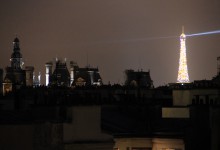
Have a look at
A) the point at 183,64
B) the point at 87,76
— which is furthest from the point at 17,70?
the point at 183,64

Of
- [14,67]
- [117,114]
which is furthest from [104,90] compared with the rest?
[14,67]

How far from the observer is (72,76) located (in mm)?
124938

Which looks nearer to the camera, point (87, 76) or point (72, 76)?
point (87, 76)

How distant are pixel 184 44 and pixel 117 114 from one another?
347 ft

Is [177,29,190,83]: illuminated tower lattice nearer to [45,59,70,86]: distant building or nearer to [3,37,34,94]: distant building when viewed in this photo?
[45,59,70,86]: distant building

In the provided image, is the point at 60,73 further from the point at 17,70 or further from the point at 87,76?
the point at 87,76

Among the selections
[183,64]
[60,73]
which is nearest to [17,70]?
[60,73]

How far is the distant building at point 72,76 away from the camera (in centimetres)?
11018

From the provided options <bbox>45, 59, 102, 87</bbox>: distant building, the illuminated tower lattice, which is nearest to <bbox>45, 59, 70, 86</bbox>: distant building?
<bbox>45, 59, 102, 87</bbox>: distant building

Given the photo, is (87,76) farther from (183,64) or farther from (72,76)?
(183,64)

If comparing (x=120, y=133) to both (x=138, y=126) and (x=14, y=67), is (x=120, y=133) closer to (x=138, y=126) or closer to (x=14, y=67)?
(x=138, y=126)

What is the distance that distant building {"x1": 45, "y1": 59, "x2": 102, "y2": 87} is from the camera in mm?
110175

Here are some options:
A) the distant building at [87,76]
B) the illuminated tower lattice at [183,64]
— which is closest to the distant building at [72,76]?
the distant building at [87,76]

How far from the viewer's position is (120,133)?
25047mm
